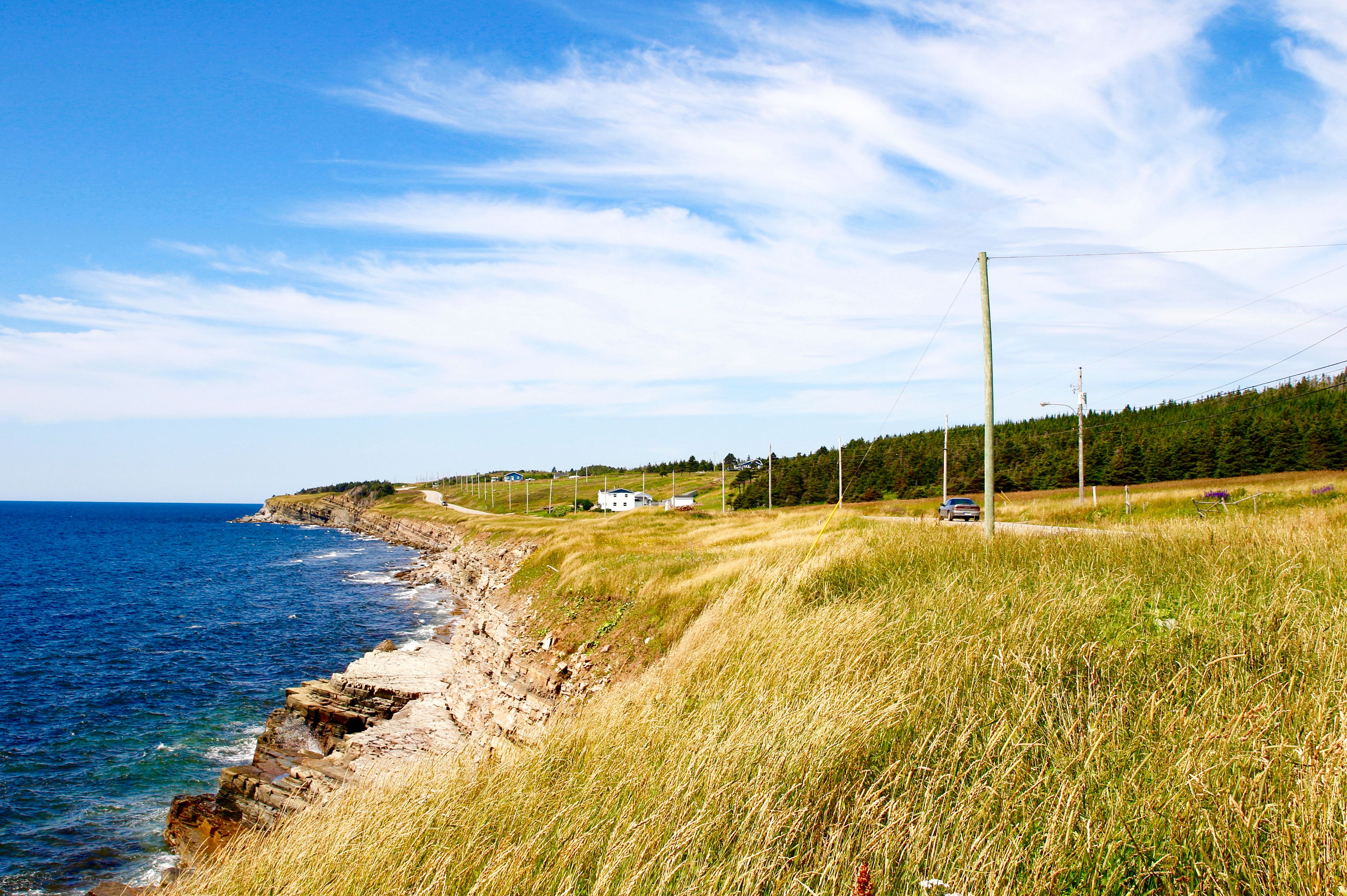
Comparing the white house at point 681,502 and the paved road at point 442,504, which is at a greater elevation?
the white house at point 681,502

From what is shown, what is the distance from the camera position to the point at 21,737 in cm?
2019

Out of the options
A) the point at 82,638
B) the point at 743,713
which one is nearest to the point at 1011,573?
the point at 743,713

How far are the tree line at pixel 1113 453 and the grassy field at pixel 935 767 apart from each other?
70452mm

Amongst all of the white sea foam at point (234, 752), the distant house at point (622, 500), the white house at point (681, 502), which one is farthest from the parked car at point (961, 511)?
the distant house at point (622, 500)

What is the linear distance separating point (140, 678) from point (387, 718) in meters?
15.0

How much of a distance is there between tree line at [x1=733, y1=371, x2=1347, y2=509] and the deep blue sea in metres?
52.4

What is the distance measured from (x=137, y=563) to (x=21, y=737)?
66262mm

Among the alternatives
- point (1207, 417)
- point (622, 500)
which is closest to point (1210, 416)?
point (1207, 417)

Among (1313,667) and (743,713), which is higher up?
(1313,667)

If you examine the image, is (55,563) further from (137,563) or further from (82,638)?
(82,638)

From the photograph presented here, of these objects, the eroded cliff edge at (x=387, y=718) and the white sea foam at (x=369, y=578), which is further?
the white sea foam at (x=369, y=578)

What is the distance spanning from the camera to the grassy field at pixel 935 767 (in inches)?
130

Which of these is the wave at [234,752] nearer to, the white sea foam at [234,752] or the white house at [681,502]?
Answer: the white sea foam at [234,752]

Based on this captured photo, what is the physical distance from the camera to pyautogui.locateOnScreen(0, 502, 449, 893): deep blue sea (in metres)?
14.6
